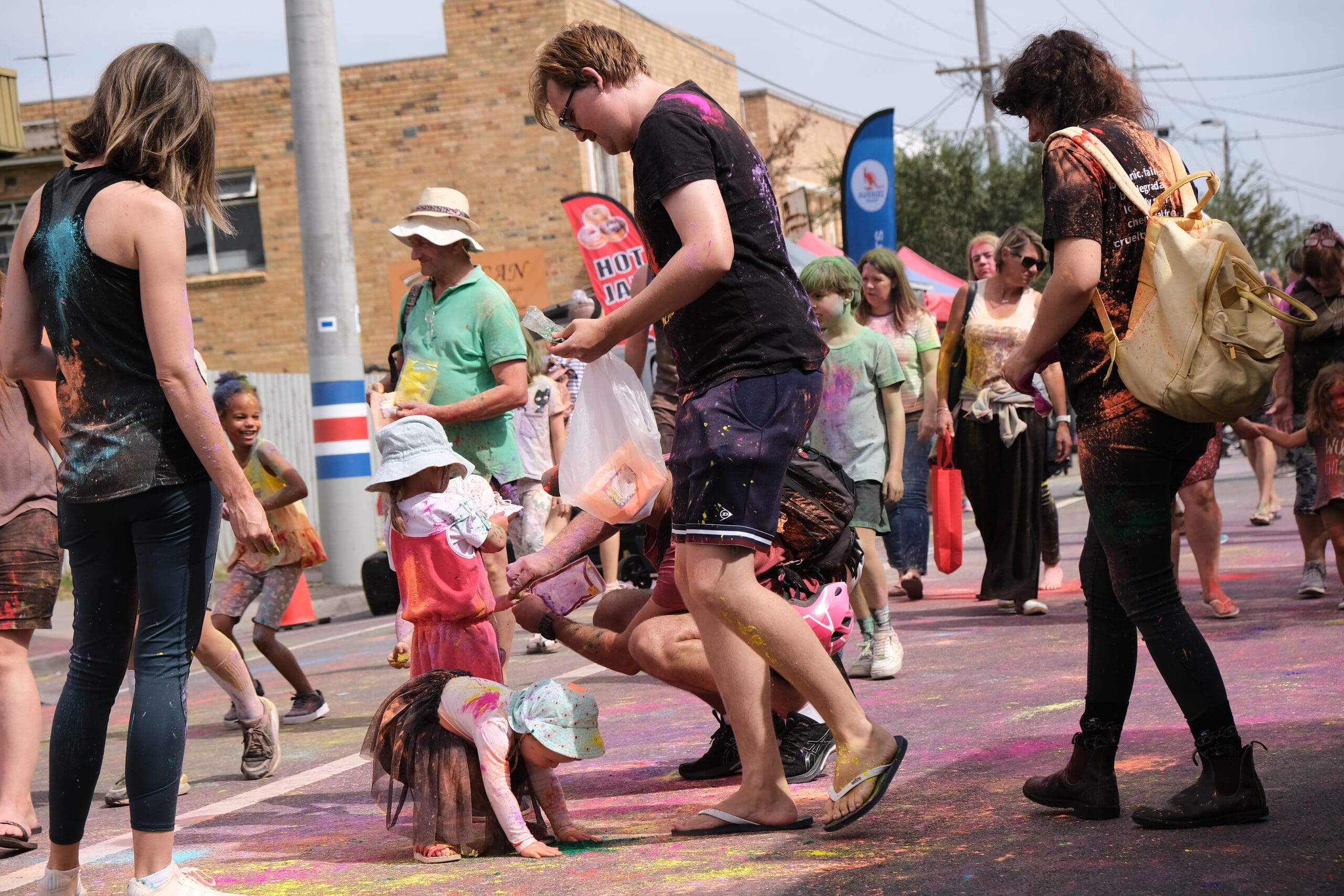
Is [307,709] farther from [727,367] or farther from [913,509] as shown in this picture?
[913,509]

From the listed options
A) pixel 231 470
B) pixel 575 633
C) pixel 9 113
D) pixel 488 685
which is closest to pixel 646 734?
pixel 575 633

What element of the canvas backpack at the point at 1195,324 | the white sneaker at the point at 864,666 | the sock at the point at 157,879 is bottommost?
the white sneaker at the point at 864,666

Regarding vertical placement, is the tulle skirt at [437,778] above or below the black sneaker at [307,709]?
above

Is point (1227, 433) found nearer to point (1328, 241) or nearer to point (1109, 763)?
point (1328, 241)

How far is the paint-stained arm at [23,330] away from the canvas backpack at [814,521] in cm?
223

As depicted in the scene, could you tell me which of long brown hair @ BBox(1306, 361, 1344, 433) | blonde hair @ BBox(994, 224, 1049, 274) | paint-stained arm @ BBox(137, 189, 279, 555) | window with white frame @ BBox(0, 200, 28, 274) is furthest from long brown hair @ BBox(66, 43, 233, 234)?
window with white frame @ BBox(0, 200, 28, 274)

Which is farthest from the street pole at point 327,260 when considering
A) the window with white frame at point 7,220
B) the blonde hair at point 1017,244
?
the window with white frame at point 7,220

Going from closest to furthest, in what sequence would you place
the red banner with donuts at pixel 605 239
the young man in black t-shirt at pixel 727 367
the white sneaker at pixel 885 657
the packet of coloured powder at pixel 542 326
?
the young man in black t-shirt at pixel 727 367
the packet of coloured powder at pixel 542 326
the white sneaker at pixel 885 657
the red banner with donuts at pixel 605 239

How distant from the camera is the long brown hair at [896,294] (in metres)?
9.09

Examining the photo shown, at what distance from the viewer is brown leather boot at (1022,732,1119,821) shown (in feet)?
12.9

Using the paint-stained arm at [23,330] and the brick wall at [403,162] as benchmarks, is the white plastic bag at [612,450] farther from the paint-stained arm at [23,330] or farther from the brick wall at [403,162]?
the brick wall at [403,162]

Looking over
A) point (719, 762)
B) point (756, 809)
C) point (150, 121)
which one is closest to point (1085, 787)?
point (756, 809)

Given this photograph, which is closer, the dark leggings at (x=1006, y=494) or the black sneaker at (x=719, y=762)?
the black sneaker at (x=719, y=762)

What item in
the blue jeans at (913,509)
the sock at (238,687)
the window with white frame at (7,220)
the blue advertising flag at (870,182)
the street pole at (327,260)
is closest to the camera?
the sock at (238,687)
